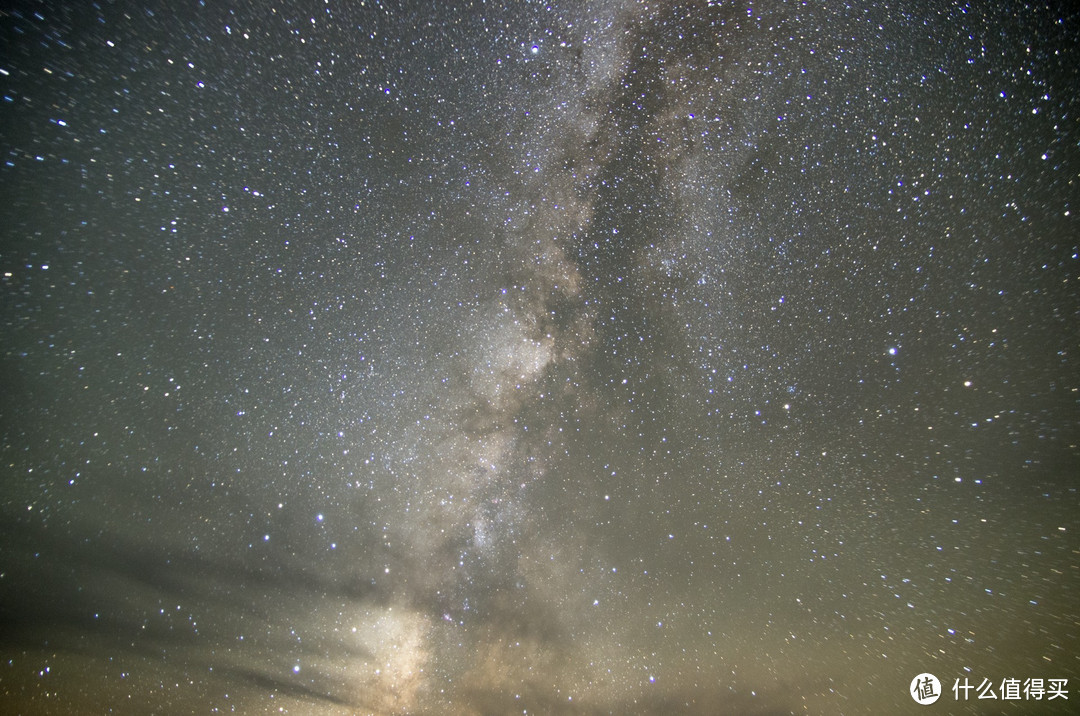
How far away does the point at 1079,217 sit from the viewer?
274 centimetres

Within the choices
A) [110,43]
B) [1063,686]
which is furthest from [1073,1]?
[1063,686]

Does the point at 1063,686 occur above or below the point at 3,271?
below

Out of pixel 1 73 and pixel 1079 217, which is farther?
pixel 1079 217

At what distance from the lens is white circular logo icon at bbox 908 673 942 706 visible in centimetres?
457

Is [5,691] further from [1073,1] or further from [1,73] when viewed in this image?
[1073,1]

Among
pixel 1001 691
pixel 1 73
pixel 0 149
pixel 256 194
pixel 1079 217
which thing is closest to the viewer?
pixel 1 73

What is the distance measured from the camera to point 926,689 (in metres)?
4.63

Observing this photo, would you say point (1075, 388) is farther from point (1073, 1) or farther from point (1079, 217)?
point (1073, 1)

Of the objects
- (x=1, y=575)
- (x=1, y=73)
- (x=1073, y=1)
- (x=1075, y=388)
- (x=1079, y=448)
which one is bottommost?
(x=1, y=575)

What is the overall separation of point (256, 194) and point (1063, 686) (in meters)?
9.90

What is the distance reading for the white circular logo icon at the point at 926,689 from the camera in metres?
4.57

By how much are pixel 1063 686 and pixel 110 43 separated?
10.6 metres

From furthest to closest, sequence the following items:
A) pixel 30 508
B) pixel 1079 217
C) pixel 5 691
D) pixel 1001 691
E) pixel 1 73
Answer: pixel 5 691, pixel 1001 691, pixel 30 508, pixel 1079 217, pixel 1 73

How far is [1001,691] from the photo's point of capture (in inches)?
169
